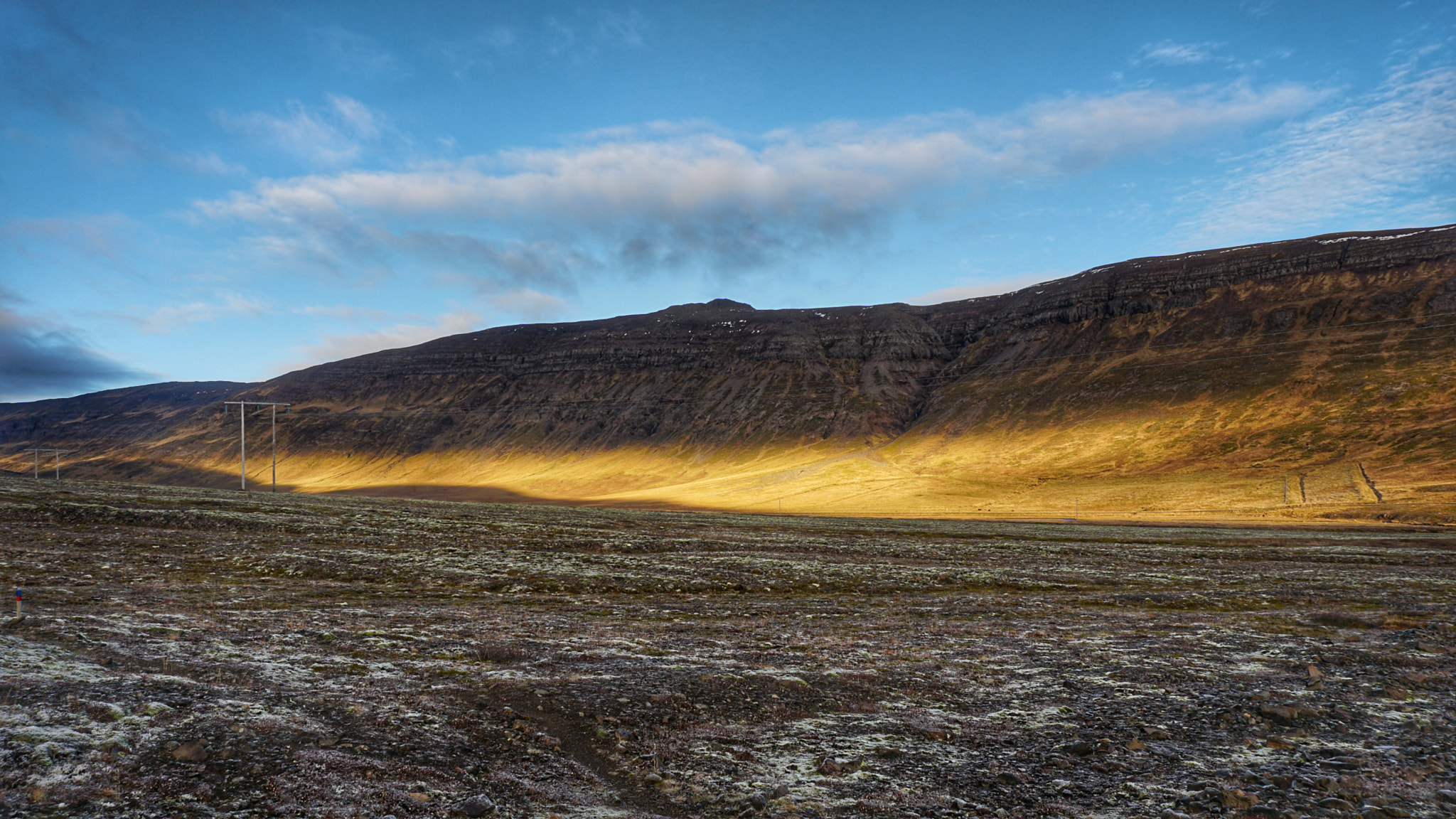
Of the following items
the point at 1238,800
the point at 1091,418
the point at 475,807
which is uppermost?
the point at 1091,418

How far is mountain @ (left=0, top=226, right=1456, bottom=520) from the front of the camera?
9406 cm

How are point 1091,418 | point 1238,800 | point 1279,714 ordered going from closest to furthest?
point 1238,800 < point 1279,714 < point 1091,418

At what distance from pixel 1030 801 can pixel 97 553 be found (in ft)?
89.9

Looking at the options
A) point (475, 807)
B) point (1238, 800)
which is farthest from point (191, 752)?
point (1238, 800)

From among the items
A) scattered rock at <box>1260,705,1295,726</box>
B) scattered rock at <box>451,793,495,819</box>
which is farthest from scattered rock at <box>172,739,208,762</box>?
scattered rock at <box>1260,705,1295,726</box>

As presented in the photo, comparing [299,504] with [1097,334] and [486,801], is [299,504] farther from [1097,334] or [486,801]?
[1097,334]

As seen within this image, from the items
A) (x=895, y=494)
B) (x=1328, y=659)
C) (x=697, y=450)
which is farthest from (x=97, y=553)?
(x=697, y=450)

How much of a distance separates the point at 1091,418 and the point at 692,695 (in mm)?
143338

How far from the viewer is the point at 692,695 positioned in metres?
9.18

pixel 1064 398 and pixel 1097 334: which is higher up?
pixel 1097 334

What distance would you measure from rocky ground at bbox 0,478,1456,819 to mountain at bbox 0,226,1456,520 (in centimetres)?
6998

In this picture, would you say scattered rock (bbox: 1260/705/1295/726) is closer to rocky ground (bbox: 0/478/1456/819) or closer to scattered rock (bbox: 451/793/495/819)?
rocky ground (bbox: 0/478/1456/819)

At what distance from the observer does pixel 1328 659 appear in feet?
39.1

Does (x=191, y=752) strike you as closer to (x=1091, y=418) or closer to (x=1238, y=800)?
(x=1238, y=800)
